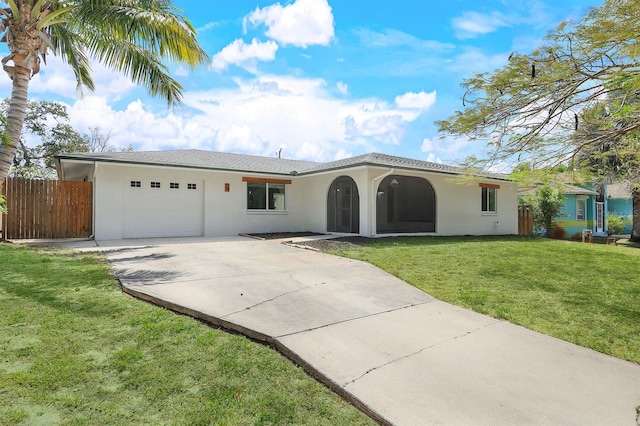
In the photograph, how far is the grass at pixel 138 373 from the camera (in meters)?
2.44

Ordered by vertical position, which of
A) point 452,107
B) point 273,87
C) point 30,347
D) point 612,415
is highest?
point 273,87

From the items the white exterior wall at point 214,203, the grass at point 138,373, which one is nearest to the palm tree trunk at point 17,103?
the white exterior wall at point 214,203

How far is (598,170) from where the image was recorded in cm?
795

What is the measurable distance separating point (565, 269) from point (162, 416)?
831 cm

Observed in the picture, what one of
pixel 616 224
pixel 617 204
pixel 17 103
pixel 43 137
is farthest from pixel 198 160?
pixel 617 204

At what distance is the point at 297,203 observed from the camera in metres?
15.8

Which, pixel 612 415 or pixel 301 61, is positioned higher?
pixel 301 61

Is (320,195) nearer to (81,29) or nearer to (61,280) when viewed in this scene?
(81,29)

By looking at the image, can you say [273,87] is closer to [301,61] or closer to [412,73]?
[301,61]

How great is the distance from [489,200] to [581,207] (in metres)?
11.6

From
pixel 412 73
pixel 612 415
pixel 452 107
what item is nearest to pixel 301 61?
pixel 412 73

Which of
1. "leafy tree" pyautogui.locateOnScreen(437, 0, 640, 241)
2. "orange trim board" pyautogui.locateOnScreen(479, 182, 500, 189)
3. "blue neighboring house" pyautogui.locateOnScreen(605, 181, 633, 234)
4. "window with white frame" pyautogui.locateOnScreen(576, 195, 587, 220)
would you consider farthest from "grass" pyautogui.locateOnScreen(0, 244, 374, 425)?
"blue neighboring house" pyautogui.locateOnScreen(605, 181, 633, 234)

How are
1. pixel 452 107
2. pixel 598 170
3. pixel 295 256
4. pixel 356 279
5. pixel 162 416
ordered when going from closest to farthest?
pixel 162 416 < pixel 356 279 < pixel 452 107 < pixel 598 170 < pixel 295 256

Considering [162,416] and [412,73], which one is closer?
[162,416]
